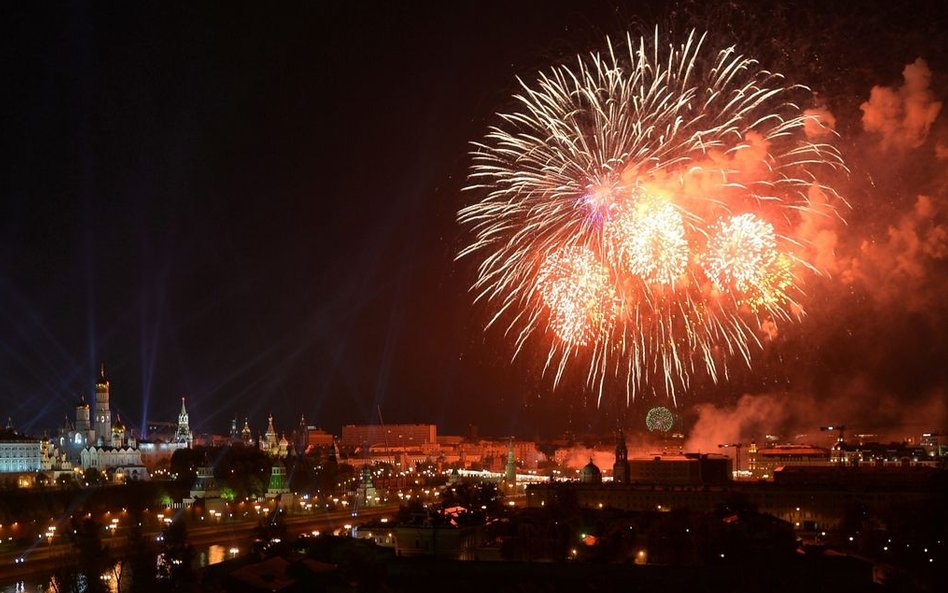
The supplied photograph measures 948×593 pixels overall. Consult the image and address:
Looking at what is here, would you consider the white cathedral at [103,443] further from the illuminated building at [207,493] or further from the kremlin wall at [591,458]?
the illuminated building at [207,493]

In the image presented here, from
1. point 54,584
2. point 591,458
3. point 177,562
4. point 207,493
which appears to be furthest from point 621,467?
point 54,584

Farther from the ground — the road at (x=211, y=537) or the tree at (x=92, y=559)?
the tree at (x=92, y=559)

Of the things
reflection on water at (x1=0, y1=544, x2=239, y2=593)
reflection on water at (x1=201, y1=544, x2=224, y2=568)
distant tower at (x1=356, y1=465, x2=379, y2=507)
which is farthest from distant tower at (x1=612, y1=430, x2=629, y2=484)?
reflection on water at (x1=0, y1=544, x2=239, y2=593)

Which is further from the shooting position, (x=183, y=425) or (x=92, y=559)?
(x=183, y=425)

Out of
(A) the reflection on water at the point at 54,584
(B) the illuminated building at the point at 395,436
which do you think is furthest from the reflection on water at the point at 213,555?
(B) the illuminated building at the point at 395,436

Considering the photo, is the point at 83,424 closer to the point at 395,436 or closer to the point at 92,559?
the point at 92,559

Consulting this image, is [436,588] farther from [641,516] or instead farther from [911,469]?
[911,469]

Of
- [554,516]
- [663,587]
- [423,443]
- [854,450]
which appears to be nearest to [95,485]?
[554,516]

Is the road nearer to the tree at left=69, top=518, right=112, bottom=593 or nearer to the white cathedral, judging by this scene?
the tree at left=69, top=518, right=112, bottom=593

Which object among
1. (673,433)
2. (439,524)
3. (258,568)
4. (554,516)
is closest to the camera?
(258,568)
